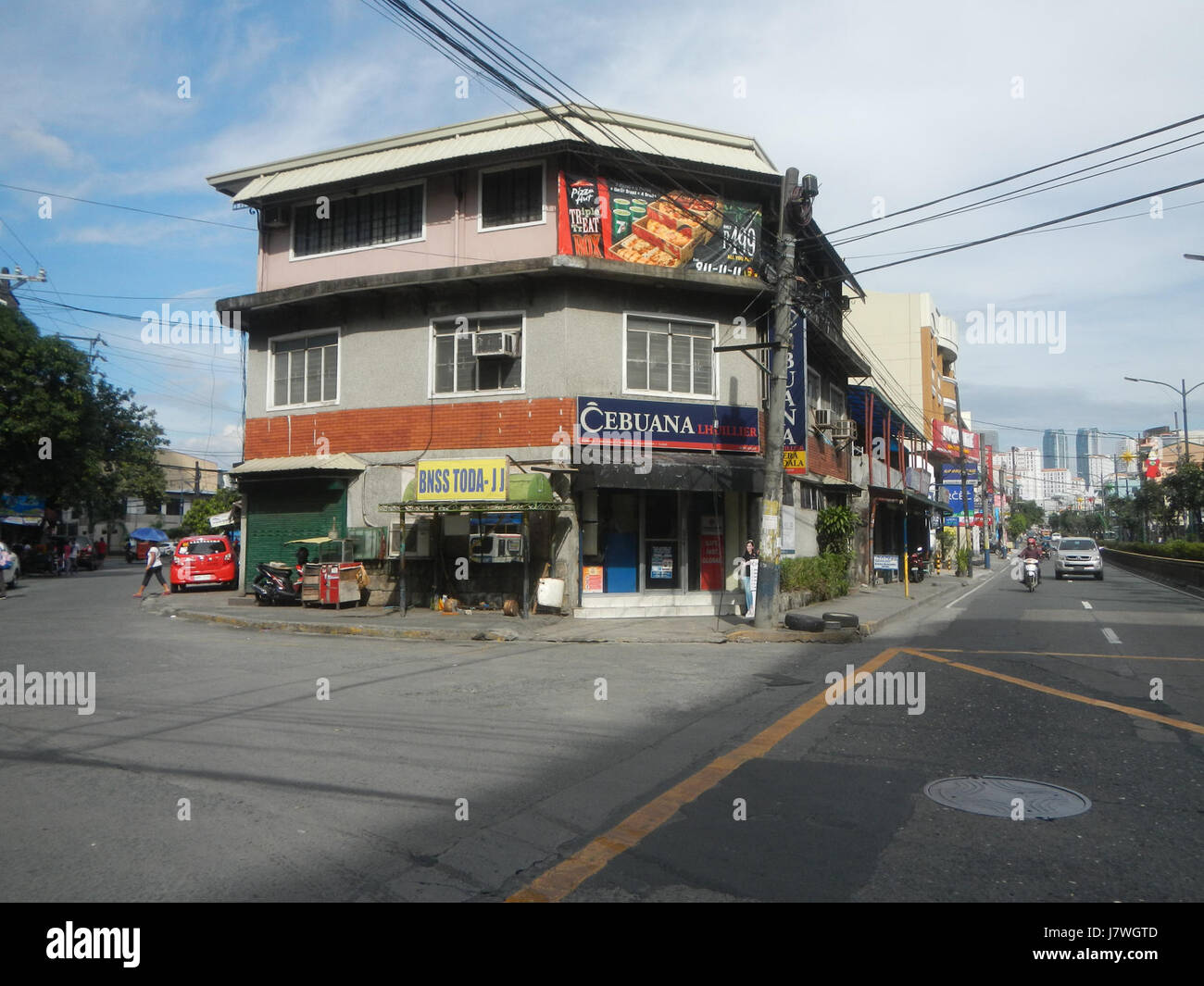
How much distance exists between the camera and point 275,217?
830 inches

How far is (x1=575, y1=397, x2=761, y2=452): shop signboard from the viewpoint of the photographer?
17891mm

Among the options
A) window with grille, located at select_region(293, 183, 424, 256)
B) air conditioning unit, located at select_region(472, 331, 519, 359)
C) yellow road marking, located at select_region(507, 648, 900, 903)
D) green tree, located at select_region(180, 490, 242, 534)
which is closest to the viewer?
yellow road marking, located at select_region(507, 648, 900, 903)

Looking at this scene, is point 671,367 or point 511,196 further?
point 671,367

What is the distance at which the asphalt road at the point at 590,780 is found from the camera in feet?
14.9

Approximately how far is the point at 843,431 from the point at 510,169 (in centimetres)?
1251

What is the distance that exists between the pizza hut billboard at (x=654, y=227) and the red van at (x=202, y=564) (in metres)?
14.1

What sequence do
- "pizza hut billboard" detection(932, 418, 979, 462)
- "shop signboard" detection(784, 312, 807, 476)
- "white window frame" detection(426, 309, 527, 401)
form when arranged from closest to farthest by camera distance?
"white window frame" detection(426, 309, 527, 401), "shop signboard" detection(784, 312, 807, 476), "pizza hut billboard" detection(932, 418, 979, 462)

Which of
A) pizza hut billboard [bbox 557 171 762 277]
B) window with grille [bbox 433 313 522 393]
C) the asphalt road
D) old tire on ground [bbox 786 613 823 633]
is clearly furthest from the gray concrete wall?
the asphalt road

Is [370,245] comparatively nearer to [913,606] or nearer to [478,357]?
[478,357]

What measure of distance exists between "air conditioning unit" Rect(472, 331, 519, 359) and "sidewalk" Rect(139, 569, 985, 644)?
5212 mm

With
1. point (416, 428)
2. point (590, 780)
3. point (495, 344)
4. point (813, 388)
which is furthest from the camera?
point (813, 388)

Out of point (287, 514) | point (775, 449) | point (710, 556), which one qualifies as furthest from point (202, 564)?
point (775, 449)

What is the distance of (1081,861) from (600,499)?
46.2 ft

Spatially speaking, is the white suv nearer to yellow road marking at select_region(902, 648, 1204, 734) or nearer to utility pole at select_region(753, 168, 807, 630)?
utility pole at select_region(753, 168, 807, 630)
